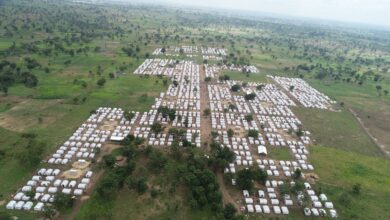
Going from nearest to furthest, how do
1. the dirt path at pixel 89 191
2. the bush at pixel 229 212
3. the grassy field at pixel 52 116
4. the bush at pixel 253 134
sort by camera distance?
1. the bush at pixel 229 212
2. the dirt path at pixel 89 191
3. the grassy field at pixel 52 116
4. the bush at pixel 253 134

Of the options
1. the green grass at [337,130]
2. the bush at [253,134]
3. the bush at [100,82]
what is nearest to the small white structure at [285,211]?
the bush at [253,134]

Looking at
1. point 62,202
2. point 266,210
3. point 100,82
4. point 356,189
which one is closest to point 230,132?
point 266,210

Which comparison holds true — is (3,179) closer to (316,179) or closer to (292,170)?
(292,170)

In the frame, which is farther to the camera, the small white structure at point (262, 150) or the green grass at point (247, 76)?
the green grass at point (247, 76)

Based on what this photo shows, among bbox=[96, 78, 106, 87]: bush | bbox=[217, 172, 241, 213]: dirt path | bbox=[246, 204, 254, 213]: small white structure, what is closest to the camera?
bbox=[246, 204, 254, 213]: small white structure

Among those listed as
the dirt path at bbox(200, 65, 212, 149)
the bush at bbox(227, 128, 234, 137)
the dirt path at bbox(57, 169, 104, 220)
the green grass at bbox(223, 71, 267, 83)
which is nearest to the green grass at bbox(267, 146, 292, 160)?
the bush at bbox(227, 128, 234, 137)

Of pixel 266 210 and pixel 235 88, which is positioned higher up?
pixel 235 88

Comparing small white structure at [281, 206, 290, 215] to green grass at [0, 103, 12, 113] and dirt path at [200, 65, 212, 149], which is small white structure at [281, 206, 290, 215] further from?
green grass at [0, 103, 12, 113]

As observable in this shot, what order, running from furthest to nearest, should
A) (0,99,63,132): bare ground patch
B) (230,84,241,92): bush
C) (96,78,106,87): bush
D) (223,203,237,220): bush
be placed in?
(230,84,241,92): bush < (96,78,106,87): bush < (0,99,63,132): bare ground patch < (223,203,237,220): bush

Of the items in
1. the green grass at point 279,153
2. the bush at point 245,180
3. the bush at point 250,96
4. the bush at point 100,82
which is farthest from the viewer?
the bush at point 100,82

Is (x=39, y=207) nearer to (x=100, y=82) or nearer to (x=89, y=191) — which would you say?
(x=89, y=191)

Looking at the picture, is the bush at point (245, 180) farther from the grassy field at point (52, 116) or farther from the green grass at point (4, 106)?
the green grass at point (4, 106)

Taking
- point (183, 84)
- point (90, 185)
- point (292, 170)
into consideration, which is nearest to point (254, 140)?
point (292, 170)
